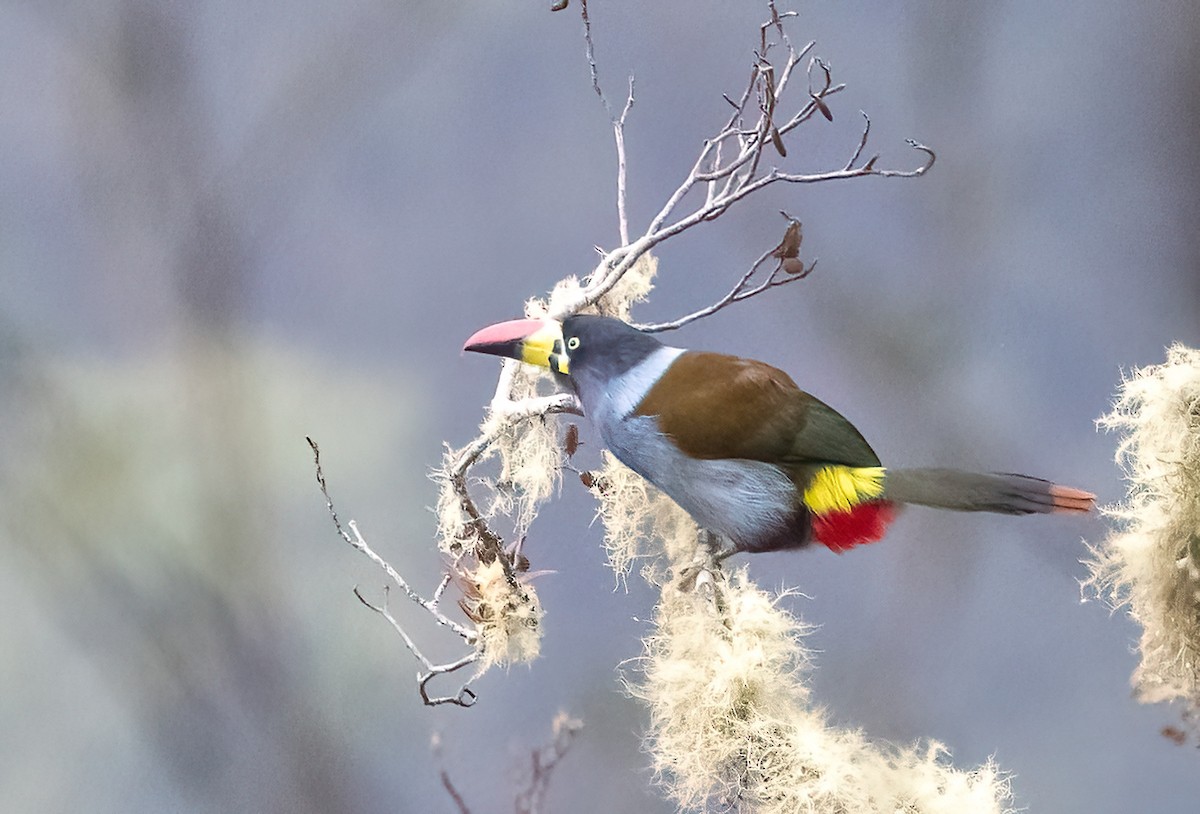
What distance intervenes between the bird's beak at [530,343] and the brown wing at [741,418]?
0.09 metres

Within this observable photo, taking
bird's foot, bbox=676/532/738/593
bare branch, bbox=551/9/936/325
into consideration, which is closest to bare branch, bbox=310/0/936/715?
bare branch, bbox=551/9/936/325

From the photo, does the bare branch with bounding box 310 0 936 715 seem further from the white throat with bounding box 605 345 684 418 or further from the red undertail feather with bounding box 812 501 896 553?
the red undertail feather with bounding box 812 501 896 553

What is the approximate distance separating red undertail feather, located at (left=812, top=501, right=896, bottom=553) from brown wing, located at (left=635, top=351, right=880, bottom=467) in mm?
38

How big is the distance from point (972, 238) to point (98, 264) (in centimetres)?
90

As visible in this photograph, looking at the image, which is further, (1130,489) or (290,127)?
(290,127)

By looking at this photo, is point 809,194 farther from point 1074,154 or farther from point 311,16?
point 311,16

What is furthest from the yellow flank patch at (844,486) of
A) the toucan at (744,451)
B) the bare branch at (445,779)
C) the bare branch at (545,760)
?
the bare branch at (445,779)

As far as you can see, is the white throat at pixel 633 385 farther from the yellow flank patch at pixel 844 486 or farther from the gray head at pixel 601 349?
the yellow flank patch at pixel 844 486

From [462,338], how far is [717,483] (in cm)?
35

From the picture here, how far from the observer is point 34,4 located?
0.93 m

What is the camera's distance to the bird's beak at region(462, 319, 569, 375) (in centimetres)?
76

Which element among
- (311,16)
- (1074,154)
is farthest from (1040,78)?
(311,16)

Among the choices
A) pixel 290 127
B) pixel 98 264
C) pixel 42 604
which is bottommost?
pixel 42 604

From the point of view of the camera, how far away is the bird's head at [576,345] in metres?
0.74
